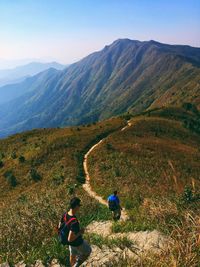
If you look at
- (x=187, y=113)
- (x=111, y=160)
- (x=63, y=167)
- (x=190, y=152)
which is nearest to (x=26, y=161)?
(x=63, y=167)

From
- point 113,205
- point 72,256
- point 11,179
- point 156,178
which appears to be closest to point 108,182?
point 156,178

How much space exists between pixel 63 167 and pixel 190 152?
21454 millimetres

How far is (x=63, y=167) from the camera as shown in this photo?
42.5 m

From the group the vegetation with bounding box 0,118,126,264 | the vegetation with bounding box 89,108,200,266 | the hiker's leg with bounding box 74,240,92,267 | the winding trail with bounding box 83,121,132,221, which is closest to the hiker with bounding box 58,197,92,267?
the hiker's leg with bounding box 74,240,92,267

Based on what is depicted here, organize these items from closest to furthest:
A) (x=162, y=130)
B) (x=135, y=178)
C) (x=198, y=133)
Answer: (x=135, y=178) < (x=162, y=130) < (x=198, y=133)

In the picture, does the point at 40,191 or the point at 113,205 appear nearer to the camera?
the point at 113,205

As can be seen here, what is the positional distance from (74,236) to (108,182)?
25.1 meters

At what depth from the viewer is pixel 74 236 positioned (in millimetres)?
9477

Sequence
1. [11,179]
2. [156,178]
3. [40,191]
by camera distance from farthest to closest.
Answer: [11,179] → [156,178] → [40,191]

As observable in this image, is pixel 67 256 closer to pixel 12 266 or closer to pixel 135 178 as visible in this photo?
pixel 12 266

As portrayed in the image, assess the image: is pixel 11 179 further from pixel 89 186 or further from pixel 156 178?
pixel 156 178

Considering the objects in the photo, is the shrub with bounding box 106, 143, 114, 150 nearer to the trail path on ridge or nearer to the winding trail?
the winding trail

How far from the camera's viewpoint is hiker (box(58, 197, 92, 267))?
949 centimetres

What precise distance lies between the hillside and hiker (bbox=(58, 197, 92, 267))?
85 cm
